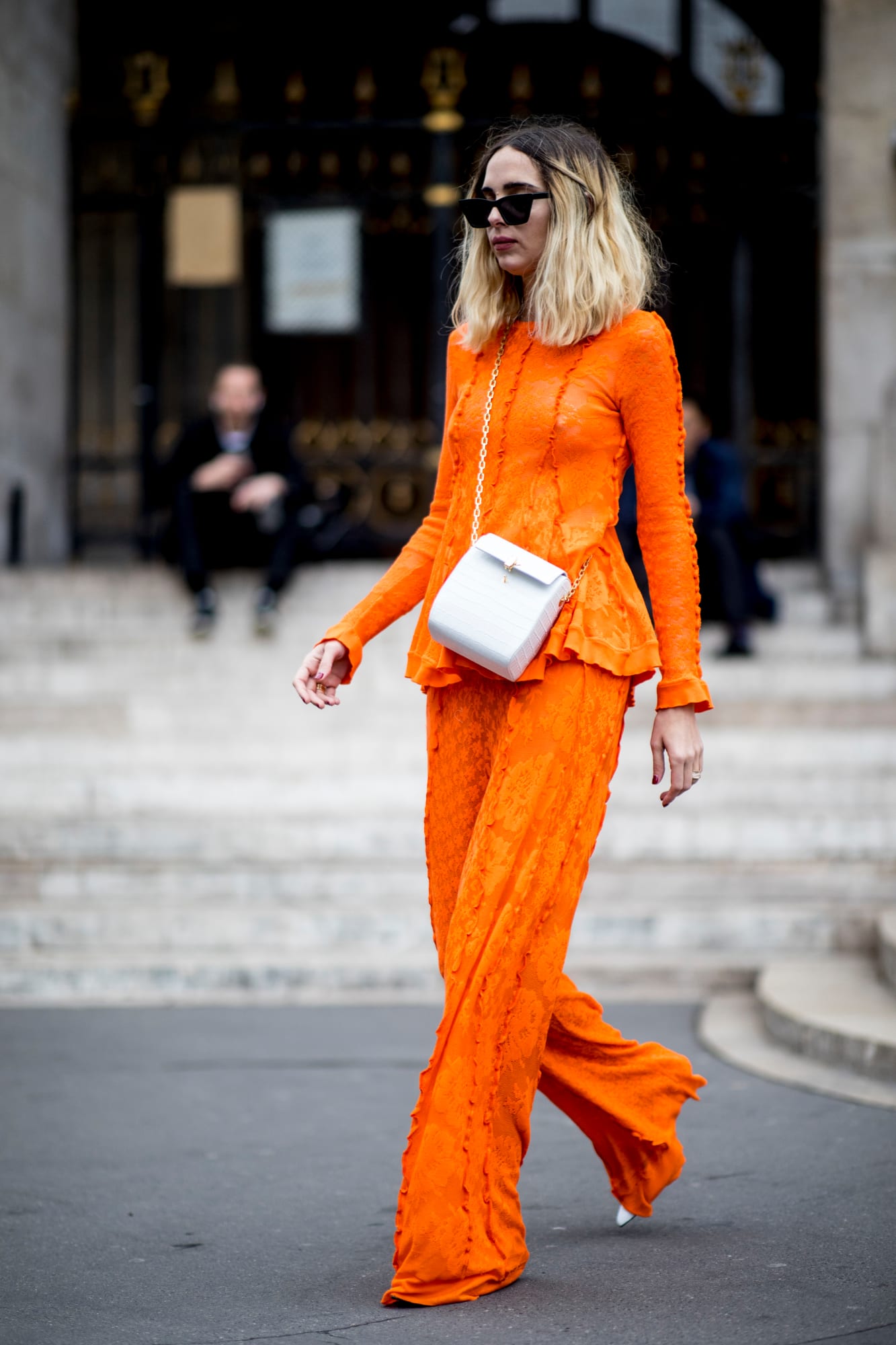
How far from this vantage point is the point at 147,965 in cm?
661

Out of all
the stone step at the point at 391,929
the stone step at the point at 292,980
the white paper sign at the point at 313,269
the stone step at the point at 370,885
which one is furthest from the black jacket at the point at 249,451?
the stone step at the point at 292,980

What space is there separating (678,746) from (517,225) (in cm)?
98

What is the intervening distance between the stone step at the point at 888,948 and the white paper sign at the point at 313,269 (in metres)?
8.00

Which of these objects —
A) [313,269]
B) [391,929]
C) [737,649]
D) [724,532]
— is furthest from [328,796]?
[313,269]

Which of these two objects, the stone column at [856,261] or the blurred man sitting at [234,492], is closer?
the blurred man sitting at [234,492]

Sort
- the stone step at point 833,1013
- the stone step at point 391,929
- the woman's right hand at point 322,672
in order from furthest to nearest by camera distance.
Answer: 1. the stone step at point 391,929
2. the stone step at point 833,1013
3. the woman's right hand at point 322,672

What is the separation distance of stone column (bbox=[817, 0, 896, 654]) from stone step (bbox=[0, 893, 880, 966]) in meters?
5.09

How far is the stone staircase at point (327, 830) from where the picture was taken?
671 cm

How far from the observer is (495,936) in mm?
3145

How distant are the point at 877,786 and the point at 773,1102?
11.1 ft

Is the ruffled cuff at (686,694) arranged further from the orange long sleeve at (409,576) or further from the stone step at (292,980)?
the stone step at (292,980)

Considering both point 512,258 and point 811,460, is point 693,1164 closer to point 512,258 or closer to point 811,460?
point 512,258

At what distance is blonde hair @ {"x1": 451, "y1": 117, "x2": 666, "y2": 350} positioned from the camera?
3.24 metres

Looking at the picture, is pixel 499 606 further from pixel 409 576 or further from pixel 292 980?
pixel 292 980
